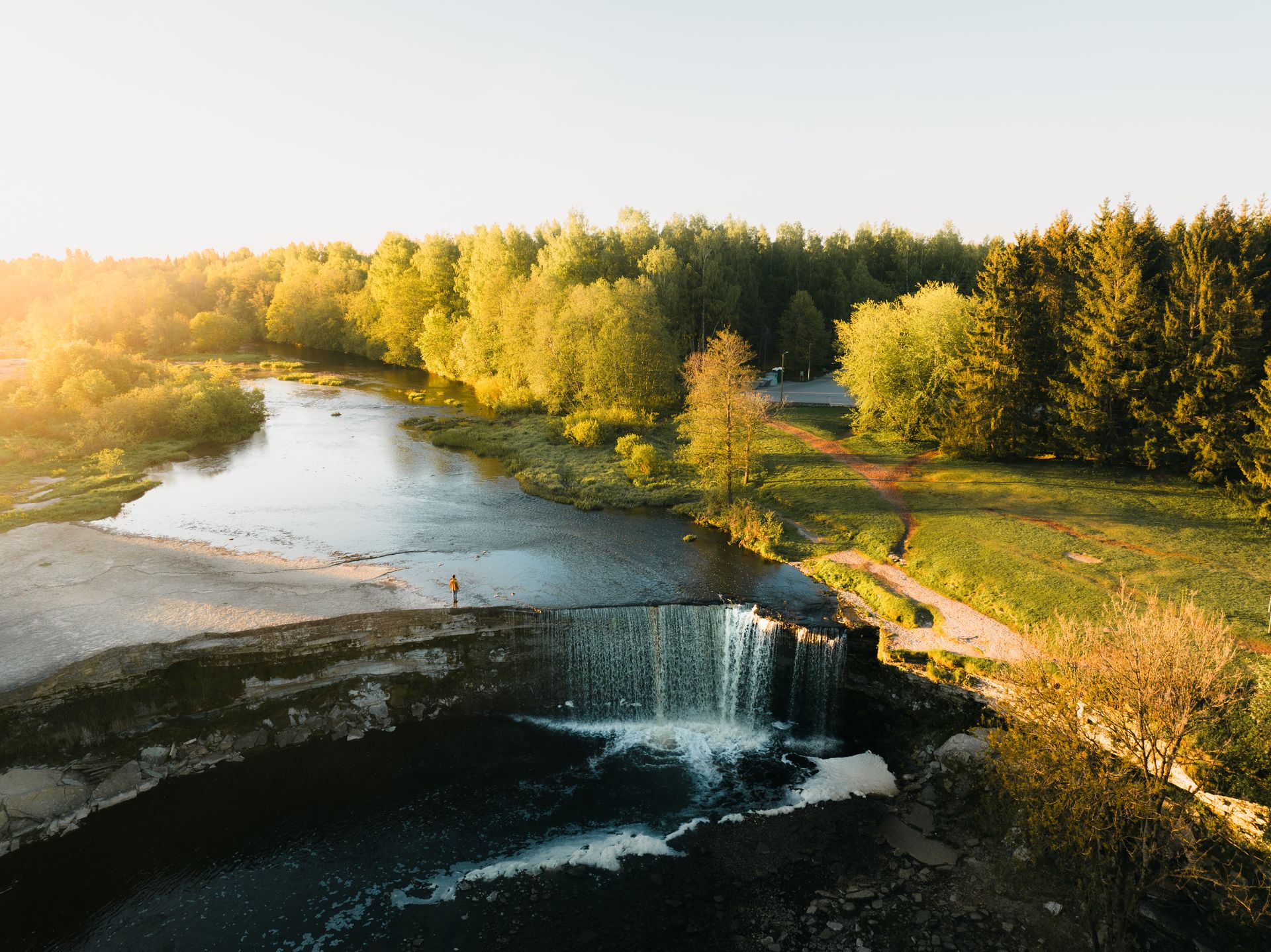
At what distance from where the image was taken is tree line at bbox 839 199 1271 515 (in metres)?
34.4

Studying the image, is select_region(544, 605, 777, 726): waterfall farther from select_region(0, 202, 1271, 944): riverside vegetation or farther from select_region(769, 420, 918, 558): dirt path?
select_region(769, 420, 918, 558): dirt path

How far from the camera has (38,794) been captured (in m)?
18.1

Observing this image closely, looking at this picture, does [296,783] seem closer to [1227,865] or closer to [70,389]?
[1227,865]

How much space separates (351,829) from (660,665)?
412 inches

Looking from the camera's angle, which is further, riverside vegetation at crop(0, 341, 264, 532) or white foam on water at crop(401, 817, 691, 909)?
riverside vegetation at crop(0, 341, 264, 532)

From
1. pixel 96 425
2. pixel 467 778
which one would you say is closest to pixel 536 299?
pixel 96 425

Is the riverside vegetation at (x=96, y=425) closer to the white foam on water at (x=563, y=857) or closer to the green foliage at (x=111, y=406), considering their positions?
the green foliage at (x=111, y=406)

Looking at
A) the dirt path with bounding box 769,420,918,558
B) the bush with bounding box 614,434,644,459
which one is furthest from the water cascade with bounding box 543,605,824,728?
the bush with bounding box 614,434,644,459

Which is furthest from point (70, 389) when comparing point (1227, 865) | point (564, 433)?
point (1227, 865)

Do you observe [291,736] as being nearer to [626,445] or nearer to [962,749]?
[962,749]

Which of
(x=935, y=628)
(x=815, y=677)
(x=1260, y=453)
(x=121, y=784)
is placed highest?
(x=1260, y=453)

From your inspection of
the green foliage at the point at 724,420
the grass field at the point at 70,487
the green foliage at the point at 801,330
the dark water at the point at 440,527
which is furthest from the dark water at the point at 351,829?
the green foliage at the point at 801,330

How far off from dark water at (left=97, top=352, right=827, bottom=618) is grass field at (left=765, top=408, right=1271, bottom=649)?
19.6 ft

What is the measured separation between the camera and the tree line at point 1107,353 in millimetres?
34375
